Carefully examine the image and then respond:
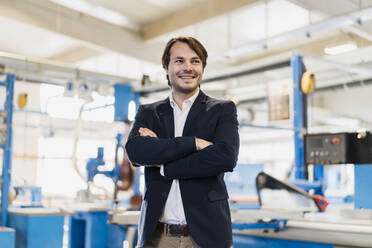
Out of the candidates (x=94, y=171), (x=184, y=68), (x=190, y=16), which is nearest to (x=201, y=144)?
(x=184, y=68)

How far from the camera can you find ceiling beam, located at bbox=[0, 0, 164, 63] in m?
7.34

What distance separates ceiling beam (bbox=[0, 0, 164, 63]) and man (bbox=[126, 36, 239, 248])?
20.1ft

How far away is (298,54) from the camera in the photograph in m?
4.86

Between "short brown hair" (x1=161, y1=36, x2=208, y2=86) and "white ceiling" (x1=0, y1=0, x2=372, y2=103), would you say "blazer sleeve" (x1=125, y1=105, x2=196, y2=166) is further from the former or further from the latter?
"white ceiling" (x1=0, y1=0, x2=372, y2=103)

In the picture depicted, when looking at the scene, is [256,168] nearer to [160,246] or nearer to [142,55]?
[142,55]

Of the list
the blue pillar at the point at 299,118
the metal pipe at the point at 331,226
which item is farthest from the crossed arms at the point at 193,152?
the blue pillar at the point at 299,118

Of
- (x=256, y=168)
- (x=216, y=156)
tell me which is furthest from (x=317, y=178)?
(x=216, y=156)

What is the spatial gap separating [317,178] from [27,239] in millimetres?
3381

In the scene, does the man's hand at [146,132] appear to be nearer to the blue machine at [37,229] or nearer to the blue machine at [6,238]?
the blue machine at [6,238]

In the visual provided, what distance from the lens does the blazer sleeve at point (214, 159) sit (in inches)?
66.0

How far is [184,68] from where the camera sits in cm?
177

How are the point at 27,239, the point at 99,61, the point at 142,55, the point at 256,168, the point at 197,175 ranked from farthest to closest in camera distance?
the point at 99,61
the point at 142,55
the point at 256,168
the point at 27,239
the point at 197,175

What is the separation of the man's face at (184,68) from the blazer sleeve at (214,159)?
173 mm

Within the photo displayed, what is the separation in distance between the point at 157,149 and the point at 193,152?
0.13 metres
